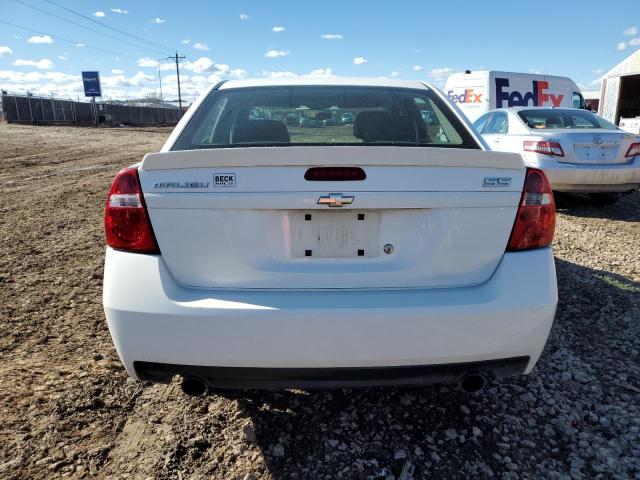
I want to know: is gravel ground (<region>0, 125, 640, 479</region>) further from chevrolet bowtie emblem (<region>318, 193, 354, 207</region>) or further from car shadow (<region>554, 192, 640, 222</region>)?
car shadow (<region>554, 192, 640, 222</region>)

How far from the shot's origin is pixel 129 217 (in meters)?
1.89

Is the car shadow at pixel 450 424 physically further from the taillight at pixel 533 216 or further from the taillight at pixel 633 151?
the taillight at pixel 633 151

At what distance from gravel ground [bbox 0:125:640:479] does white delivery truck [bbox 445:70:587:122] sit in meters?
11.7

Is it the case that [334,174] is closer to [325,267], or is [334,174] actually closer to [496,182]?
[325,267]

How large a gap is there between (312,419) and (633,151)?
6389 millimetres

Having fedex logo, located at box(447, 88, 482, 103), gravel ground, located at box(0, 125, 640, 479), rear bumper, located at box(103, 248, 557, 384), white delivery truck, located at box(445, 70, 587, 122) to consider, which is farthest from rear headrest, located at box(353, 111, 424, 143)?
fedex logo, located at box(447, 88, 482, 103)

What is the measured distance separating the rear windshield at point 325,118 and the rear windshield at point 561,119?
508cm

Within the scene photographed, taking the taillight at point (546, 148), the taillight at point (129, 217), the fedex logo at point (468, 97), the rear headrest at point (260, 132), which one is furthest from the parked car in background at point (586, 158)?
the fedex logo at point (468, 97)

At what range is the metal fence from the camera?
38.7 m

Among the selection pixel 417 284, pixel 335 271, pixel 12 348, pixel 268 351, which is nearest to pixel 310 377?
pixel 268 351

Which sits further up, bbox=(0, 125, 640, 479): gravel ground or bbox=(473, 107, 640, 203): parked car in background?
bbox=(473, 107, 640, 203): parked car in background

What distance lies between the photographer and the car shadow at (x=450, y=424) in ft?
6.86

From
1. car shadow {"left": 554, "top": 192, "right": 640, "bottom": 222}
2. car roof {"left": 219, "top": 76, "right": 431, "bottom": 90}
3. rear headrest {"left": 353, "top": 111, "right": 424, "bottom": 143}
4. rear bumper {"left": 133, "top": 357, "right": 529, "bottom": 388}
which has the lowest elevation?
car shadow {"left": 554, "top": 192, "right": 640, "bottom": 222}

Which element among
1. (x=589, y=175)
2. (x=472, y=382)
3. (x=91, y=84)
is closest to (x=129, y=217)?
(x=472, y=382)
